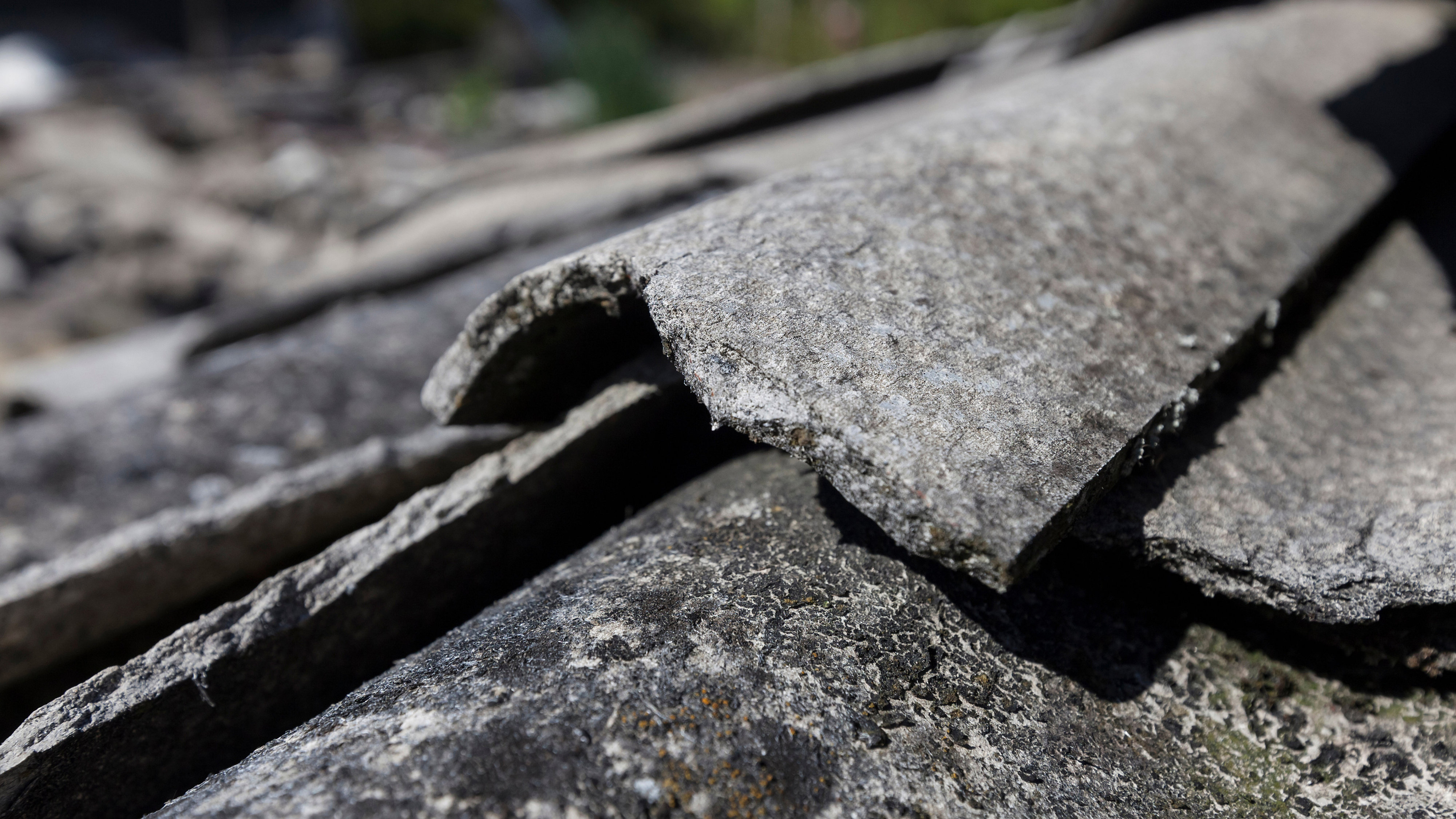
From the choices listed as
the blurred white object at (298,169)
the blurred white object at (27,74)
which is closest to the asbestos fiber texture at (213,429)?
the blurred white object at (298,169)

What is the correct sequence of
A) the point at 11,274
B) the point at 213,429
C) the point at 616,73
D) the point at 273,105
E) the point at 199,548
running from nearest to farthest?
the point at 199,548 → the point at 213,429 → the point at 11,274 → the point at 616,73 → the point at 273,105

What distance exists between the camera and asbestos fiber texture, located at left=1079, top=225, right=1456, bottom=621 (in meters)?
1.09

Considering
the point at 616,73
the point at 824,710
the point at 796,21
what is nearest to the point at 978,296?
the point at 824,710

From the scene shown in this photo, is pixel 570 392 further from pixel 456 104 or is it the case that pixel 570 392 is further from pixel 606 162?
pixel 456 104

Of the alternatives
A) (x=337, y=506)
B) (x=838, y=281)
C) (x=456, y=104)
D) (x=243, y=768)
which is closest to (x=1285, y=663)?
(x=838, y=281)

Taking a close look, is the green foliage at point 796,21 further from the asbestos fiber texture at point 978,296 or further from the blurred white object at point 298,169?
the asbestos fiber texture at point 978,296

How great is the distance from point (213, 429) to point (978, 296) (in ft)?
7.28

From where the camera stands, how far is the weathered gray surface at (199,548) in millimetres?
1566

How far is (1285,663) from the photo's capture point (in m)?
1.19

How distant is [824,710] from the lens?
0.99 meters

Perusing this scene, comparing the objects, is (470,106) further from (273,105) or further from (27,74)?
(27,74)

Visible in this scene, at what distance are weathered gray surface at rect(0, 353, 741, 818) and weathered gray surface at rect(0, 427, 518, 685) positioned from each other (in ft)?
1.51

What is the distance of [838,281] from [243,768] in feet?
3.24

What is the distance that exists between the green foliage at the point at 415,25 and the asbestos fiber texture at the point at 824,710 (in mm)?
15424
